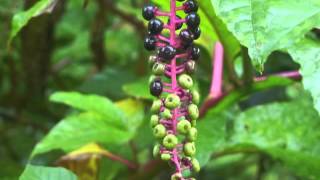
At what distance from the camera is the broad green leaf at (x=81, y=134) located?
3.88 feet

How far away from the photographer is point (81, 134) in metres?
1.23

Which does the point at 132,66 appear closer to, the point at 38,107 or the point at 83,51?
the point at 83,51

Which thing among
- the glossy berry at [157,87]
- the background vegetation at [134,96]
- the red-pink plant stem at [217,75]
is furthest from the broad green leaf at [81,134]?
the glossy berry at [157,87]

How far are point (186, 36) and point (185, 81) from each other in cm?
6

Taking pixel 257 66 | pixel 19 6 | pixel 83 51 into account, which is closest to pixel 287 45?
pixel 257 66

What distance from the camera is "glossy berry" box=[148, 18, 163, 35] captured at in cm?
77

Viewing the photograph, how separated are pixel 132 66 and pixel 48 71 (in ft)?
1.38

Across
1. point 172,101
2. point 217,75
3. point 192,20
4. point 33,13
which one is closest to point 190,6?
point 192,20

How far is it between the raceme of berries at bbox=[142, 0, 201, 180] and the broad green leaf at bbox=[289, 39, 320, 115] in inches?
5.9

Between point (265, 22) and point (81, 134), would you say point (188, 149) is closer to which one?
point (265, 22)

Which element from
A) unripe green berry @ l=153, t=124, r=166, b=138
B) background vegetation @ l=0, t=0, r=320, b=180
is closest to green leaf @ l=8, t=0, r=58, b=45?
background vegetation @ l=0, t=0, r=320, b=180

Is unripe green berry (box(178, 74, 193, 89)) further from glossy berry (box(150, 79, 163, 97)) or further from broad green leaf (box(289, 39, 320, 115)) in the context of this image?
broad green leaf (box(289, 39, 320, 115))

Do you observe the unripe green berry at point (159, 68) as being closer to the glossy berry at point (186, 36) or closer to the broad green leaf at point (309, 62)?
the glossy berry at point (186, 36)

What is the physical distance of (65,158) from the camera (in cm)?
122
